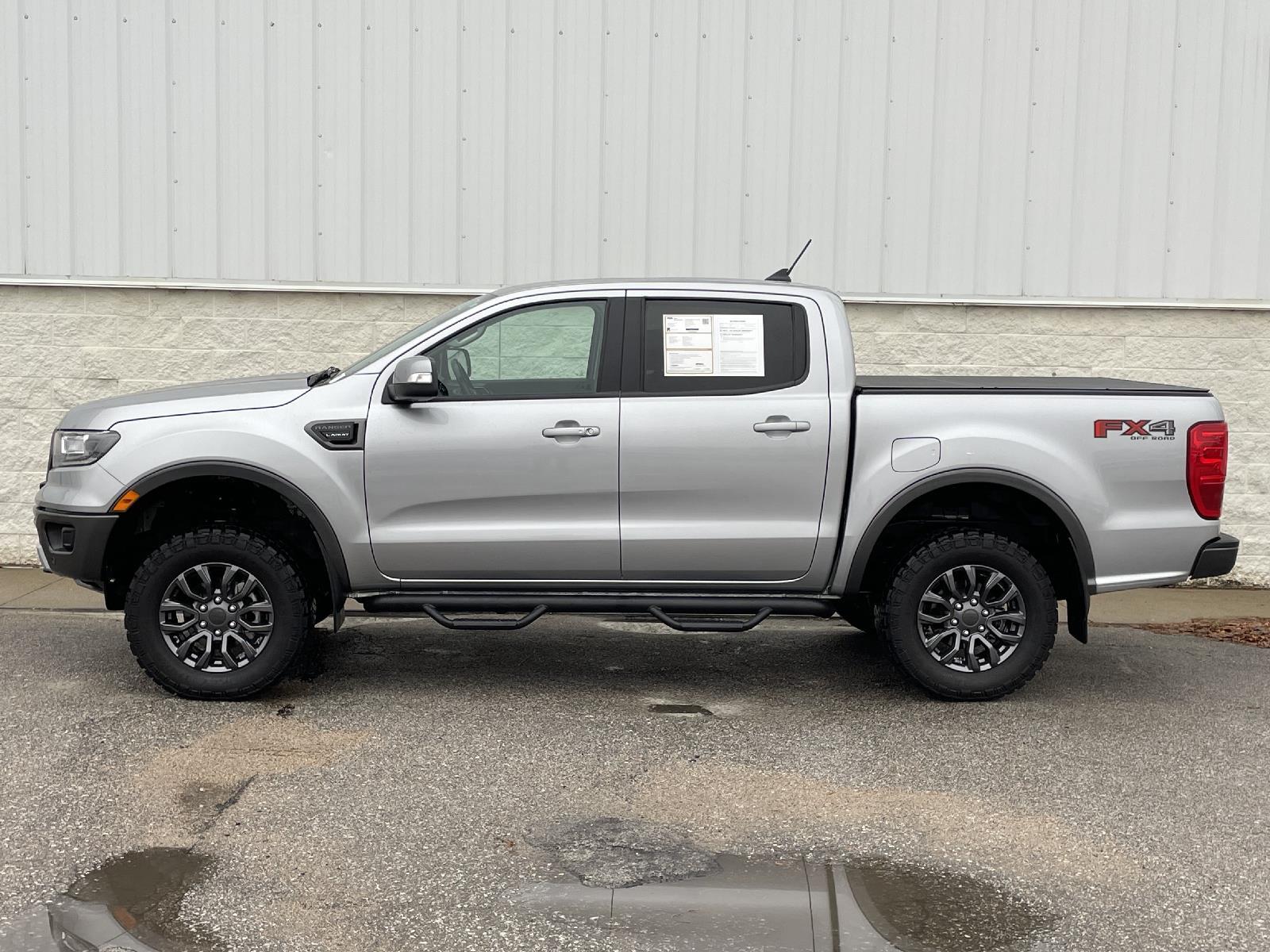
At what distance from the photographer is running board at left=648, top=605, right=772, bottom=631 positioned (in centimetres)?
623

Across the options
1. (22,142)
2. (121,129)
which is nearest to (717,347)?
(121,129)

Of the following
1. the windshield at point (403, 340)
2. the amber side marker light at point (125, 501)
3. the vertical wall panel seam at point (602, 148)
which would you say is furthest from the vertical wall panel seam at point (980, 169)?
the amber side marker light at point (125, 501)

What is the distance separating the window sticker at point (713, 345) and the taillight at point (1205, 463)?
2.04 meters

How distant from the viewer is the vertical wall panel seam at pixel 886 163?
32.7 ft

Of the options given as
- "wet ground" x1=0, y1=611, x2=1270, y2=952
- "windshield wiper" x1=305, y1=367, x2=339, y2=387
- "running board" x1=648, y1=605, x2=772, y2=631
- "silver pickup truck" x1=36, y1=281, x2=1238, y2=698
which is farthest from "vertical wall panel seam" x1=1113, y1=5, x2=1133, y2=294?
"windshield wiper" x1=305, y1=367, x2=339, y2=387

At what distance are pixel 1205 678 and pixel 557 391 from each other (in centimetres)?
381

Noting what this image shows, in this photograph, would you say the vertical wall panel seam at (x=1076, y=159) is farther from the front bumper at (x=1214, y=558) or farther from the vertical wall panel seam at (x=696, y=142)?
the front bumper at (x=1214, y=558)

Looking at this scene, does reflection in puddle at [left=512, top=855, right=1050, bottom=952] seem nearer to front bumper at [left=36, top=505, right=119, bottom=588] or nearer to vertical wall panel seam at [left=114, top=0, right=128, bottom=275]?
front bumper at [left=36, top=505, right=119, bottom=588]

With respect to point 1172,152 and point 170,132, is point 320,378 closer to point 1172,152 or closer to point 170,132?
point 170,132

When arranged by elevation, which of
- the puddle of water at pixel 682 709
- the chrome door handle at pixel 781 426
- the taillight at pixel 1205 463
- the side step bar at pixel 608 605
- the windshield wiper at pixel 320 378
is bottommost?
the puddle of water at pixel 682 709

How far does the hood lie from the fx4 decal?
3783 millimetres

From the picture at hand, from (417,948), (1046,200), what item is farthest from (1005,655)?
(1046,200)

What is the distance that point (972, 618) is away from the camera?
20.7ft

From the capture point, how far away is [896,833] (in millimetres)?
4668
